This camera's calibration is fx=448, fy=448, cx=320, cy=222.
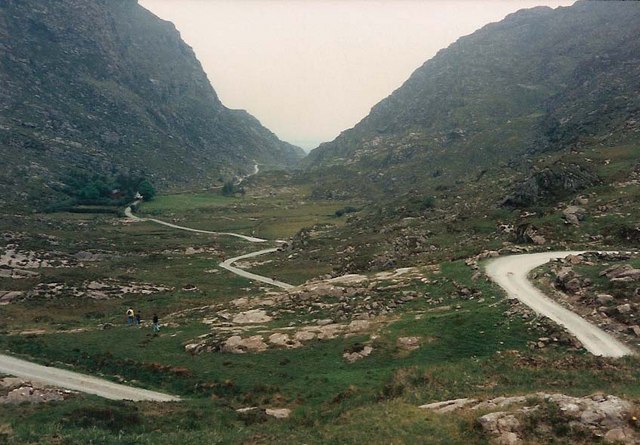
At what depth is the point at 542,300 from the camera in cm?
4212

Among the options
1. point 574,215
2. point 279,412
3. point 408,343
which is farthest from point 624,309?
point 574,215

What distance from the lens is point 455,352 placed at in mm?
36688

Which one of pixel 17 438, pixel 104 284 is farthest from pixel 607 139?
pixel 17 438

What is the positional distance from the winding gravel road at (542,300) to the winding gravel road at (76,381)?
31.9m

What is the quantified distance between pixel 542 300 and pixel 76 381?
42.4 m

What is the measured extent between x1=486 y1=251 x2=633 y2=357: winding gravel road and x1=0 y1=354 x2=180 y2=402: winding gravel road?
31948 mm

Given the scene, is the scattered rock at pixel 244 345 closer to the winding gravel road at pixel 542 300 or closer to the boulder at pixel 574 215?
the winding gravel road at pixel 542 300

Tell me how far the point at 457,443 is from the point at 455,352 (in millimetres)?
14945

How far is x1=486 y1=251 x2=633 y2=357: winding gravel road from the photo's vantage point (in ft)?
109

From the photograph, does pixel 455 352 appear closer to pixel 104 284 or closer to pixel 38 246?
pixel 104 284

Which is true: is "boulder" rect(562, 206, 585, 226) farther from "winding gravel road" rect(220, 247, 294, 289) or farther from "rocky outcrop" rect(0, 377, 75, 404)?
"rocky outcrop" rect(0, 377, 75, 404)

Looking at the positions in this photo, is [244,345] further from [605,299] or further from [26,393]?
[605,299]

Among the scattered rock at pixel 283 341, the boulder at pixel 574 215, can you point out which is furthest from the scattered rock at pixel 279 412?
the boulder at pixel 574 215

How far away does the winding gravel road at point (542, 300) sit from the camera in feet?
109
